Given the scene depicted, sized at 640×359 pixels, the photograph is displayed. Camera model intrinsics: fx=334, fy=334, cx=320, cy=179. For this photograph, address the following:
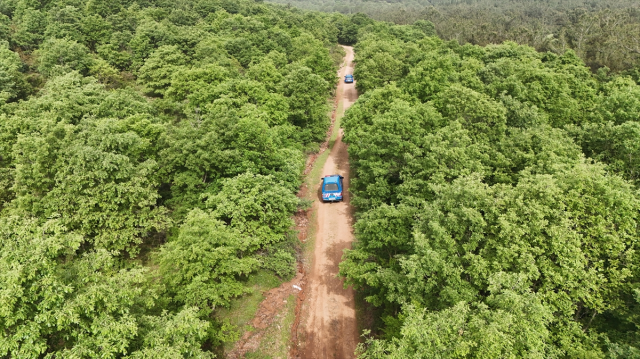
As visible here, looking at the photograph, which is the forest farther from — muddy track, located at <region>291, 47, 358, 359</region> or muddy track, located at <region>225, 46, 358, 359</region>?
muddy track, located at <region>291, 47, 358, 359</region>

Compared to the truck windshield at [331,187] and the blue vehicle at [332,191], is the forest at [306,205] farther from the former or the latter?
the truck windshield at [331,187]

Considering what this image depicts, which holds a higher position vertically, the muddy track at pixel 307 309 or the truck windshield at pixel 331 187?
the truck windshield at pixel 331 187

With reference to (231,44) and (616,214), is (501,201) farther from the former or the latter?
(231,44)

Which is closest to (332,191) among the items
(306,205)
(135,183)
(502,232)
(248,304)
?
(306,205)

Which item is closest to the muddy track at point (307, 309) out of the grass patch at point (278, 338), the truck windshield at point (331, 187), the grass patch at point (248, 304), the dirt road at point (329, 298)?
the dirt road at point (329, 298)

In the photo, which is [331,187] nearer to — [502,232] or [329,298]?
[329,298]

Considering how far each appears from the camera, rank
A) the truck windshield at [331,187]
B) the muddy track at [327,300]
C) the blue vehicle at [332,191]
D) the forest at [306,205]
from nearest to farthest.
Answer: the forest at [306,205], the muddy track at [327,300], the blue vehicle at [332,191], the truck windshield at [331,187]

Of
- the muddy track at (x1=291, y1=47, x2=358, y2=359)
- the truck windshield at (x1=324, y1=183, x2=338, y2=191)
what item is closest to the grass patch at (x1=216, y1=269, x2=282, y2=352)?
the muddy track at (x1=291, y1=47, x2=358, y2=359)
